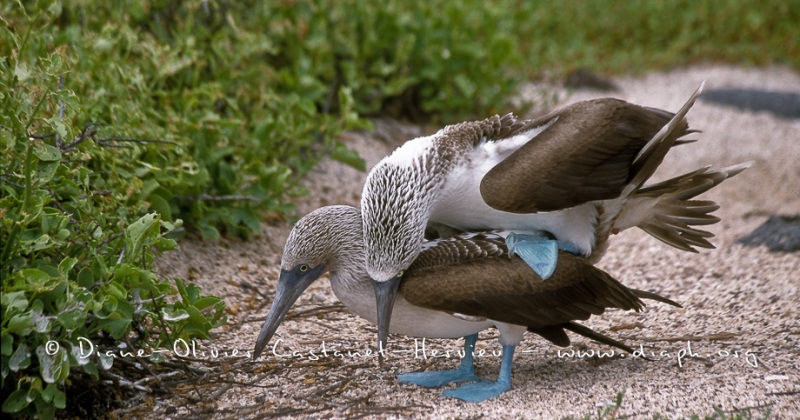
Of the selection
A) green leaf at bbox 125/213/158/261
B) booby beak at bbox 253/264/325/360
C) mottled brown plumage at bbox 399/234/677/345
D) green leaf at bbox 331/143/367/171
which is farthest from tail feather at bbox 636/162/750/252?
green leaf at bbox 125/213/158/261

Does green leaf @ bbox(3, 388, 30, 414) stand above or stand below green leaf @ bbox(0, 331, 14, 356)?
below

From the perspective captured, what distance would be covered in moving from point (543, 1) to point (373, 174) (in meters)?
7.85

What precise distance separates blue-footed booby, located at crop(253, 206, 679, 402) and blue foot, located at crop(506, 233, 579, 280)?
1.5 inches

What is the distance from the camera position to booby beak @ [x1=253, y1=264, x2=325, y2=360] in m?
3.92

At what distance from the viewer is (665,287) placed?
5375mm

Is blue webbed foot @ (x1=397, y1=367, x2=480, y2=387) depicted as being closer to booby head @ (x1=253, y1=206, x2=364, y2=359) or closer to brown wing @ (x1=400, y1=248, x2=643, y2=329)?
brown wing @ (x1=400, y1=248, x2=643, y2=329)

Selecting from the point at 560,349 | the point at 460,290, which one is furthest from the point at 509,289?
the point at 560,349

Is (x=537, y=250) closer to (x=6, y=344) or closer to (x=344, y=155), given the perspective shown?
(x=6, y=344)

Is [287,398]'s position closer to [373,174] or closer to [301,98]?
[373,174]

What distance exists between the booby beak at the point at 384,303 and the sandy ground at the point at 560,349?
0.90 ft

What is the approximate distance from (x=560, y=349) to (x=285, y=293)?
140cm

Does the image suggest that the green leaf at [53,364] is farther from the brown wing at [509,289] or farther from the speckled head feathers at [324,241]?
the brown wing at [509,289]

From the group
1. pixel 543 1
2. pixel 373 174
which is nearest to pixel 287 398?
pixel 373 174

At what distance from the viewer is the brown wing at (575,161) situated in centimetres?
384
